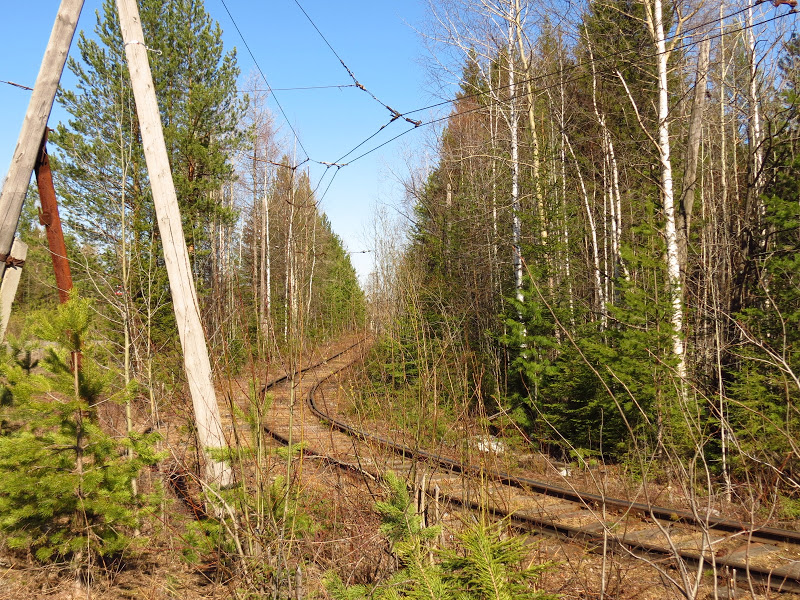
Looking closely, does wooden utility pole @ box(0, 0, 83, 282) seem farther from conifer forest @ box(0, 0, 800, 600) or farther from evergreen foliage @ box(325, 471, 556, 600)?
evergreen foliage @ box(325, 471, 556, 600)

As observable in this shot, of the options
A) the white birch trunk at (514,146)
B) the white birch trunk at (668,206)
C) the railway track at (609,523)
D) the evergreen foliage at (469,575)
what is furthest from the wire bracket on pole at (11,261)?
the white birch trunk at (514,146)

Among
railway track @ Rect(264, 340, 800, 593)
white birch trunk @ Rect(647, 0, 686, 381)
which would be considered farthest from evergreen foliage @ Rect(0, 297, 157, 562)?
white birch trunk @ Rect(647, 0, 686, 381)

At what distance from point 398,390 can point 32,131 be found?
652 centimetres

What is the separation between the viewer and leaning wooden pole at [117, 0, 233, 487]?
18.5ft

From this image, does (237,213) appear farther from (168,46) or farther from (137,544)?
(137,544)

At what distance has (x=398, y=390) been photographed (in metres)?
10.1

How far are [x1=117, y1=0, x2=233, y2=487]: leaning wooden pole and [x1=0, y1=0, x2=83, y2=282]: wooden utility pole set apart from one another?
650mm

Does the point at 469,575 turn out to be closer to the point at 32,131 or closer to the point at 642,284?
the point at 32,131

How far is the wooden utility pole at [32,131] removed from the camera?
5.00 meters

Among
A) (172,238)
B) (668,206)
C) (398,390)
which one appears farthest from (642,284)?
(172,238)

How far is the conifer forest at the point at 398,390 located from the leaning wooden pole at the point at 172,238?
0.09 ft

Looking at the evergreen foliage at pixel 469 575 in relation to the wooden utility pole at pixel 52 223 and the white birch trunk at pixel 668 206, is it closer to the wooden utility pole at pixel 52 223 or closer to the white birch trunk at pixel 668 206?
the wooden utility pole at pixel 52 223

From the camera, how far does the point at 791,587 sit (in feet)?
14.9

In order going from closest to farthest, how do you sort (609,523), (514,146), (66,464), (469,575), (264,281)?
(469,575) < (66,464) < (609,523) < (514,146) < (264,281)
